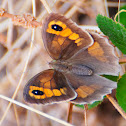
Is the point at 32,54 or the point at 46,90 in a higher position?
the point at 46,90

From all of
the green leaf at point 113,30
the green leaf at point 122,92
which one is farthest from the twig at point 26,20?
the green leaf at point 122,92

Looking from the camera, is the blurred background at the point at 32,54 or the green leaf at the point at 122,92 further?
the blurred background at the point at 32,54

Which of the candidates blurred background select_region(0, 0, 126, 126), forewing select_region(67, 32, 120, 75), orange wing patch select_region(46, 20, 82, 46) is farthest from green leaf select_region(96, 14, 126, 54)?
blurred background select_region(0, 0, 126, 126)

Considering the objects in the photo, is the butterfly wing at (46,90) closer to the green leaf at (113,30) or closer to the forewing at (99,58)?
the forewing at (99,58)

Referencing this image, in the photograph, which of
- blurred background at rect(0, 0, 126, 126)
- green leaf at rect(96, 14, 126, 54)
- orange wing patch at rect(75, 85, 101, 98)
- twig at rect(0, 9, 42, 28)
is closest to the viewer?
green leaf at rect(96, 14, 126, 54)

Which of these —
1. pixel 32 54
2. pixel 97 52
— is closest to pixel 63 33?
pixel 97 52

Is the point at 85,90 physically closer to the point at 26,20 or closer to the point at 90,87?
the point at 90,87

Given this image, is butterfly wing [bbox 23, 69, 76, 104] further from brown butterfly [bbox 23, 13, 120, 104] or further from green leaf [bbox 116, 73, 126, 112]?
green leaf [bbox 116, 73, 126, 112]
